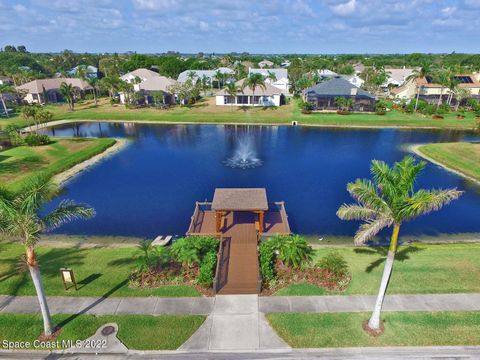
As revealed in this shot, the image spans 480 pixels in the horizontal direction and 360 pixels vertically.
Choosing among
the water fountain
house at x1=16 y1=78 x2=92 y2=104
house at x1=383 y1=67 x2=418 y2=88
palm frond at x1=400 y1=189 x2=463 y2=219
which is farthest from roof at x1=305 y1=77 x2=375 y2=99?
palm frond at x1=400 y1=189 x2=463 y2=219

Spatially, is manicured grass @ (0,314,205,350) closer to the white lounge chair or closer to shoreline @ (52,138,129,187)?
the white lounge chair

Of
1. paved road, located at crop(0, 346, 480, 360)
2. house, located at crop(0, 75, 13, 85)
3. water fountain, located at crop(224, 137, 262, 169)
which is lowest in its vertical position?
paved road, located at crop(0, 346, 480, 360)

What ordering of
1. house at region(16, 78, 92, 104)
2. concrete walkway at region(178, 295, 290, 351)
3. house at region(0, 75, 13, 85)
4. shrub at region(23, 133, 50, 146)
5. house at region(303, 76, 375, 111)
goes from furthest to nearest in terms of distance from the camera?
house at region(0, 75, 13, 85) → house at region(16, 78, 92, 104) → house at region(303, 76, 375, 111) → shrub at region(23, 133, 50, 146) → concrete walkway at region(178, 295, 290, 351)

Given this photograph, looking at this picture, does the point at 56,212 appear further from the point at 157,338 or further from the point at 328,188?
the point at 328,188

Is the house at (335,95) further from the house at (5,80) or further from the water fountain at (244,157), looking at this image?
the house at (5,80)

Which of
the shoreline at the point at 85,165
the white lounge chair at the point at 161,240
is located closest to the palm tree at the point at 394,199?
the white lounge chair at the point at 161,240

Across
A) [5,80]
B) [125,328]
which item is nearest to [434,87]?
[125,328]

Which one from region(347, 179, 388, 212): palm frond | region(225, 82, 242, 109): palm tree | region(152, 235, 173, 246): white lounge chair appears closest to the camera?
region(347, 179, 388, 212): palm frond
